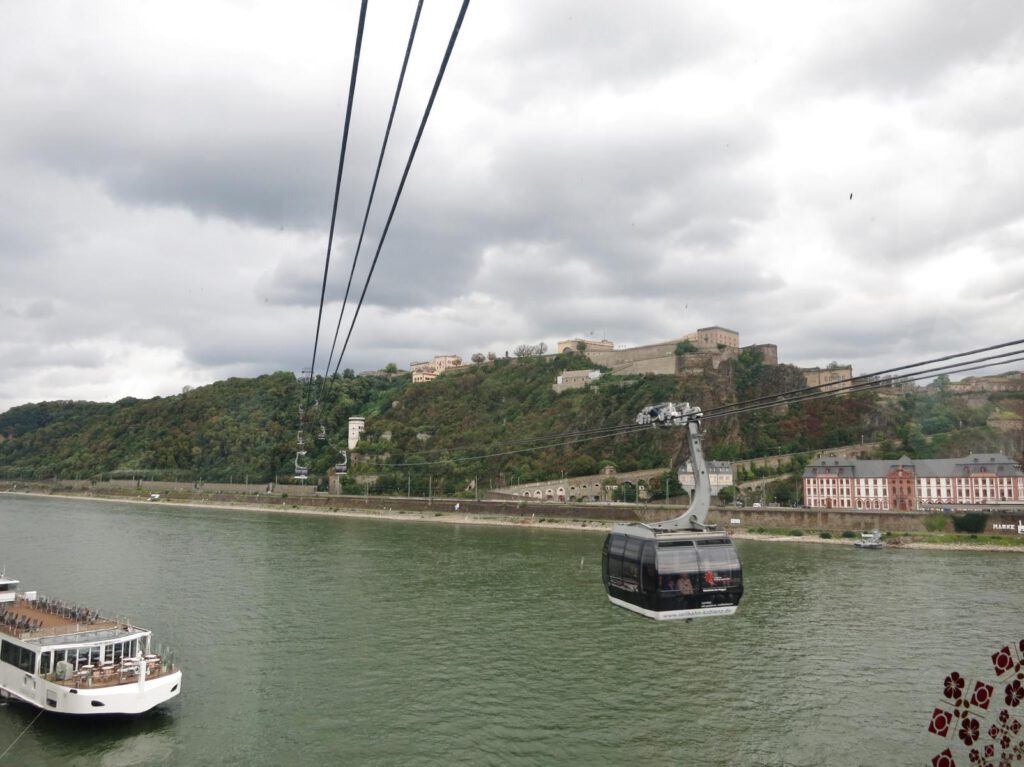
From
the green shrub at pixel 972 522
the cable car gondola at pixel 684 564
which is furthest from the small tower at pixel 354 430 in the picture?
the cable car gondola at pixel 684 564

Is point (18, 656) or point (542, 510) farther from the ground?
point (18, 656)

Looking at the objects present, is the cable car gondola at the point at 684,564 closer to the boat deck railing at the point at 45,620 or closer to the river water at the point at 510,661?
the river water at the point at 510,661

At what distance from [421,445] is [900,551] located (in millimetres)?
59395

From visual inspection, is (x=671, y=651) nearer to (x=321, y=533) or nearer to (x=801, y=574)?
(x=801, y=574)

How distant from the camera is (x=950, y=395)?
251ft

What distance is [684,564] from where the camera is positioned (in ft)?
37.0

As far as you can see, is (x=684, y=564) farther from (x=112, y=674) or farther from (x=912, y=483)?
(x=912, y=483)

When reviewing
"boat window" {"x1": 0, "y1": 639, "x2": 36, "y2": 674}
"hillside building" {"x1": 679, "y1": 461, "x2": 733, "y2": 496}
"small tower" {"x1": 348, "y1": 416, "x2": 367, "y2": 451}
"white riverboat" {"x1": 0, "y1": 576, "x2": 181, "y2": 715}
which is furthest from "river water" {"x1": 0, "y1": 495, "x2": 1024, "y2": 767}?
"small tower" {"x1": 348, "y1": 416, "x2": 367, "y2": 451}

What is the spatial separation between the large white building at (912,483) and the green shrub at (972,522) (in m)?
6.31

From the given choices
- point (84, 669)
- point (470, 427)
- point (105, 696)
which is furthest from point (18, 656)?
point (470, 427)

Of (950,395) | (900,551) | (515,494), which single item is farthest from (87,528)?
(950,395)

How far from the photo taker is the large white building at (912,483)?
51.9 meters

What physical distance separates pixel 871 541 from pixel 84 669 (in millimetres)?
44199

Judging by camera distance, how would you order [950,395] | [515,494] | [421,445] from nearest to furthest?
[515,494] < [950,395] < [421,445]
